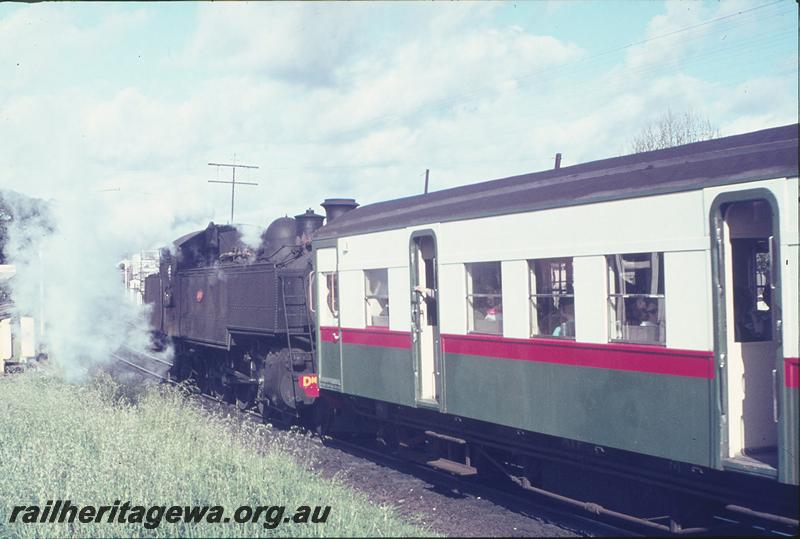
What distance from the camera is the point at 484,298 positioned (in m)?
8.52

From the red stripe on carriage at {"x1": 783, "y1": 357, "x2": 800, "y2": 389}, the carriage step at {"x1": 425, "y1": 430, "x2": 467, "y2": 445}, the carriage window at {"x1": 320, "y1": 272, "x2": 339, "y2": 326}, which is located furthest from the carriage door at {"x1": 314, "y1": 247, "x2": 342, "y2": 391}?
the red stripe on carriage at {"x1": 783, "y1": 357, "x2": 800, "y2": 389}

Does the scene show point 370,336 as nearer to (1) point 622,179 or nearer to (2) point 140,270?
(1) point 622,179

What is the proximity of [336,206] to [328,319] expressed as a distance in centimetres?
234

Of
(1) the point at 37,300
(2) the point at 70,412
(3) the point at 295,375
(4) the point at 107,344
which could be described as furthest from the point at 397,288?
(1) the point at 37,300

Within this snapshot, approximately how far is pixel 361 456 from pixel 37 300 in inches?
438

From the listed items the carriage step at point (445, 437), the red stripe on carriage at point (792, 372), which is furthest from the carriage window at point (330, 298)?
the red stripe on carriage at point (792, 372)

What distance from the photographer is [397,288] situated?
9953mm

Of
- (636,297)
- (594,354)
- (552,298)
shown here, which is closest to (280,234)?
(552,298)

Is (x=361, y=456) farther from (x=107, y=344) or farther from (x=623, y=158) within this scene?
(x=107, y=344)

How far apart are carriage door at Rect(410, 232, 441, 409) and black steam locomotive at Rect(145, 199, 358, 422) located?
2900 millimetres

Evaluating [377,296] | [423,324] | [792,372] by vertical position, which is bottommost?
[792,372]

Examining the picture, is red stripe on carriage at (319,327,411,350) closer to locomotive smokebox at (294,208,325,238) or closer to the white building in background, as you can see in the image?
locomotive smokebox at (294,208,325,238)

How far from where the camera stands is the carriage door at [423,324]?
31.2 ft

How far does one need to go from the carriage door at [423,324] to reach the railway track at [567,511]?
121cm
